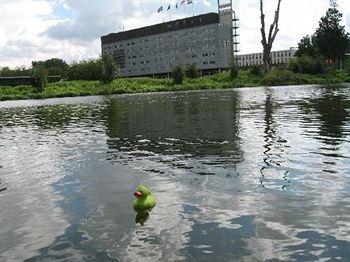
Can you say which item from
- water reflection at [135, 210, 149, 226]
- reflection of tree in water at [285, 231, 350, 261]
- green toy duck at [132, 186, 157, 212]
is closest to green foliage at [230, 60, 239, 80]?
green toy duck at [132, 186, 157, 212]

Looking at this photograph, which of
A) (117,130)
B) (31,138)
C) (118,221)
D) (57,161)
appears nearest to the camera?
(118,221)

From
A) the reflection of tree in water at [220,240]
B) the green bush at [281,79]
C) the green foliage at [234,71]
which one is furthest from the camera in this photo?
the green foliage at [234,71]

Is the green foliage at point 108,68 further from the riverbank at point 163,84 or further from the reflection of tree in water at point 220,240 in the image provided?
the reflection of tree in water at point 220,240

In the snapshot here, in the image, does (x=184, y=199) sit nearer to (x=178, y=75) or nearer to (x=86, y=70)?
(x=178, y=75)

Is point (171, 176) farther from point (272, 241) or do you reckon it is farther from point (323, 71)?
point (323, 71)

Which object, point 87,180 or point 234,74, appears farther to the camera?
point 234,74

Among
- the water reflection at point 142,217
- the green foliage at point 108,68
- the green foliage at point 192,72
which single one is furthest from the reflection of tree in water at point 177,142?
the green foliage at point 192,72

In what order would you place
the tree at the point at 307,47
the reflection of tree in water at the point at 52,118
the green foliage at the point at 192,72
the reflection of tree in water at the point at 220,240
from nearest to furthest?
the reflection of tree in water at the point at 220,240 < the reflection of tree in water at the point at 52,118 < the green foliage at the point at 192,72 < the tree at the point at 307,47

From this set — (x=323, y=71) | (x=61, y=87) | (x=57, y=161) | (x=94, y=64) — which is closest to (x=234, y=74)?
(x=323, y=71)

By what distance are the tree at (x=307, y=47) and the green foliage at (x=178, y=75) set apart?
5299 centimetres

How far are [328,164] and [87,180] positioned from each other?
Answer: 25.1 ft

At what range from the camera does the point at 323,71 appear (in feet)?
443

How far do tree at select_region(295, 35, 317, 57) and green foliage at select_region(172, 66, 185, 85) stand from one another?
53.0m

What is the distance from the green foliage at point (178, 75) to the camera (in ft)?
408
